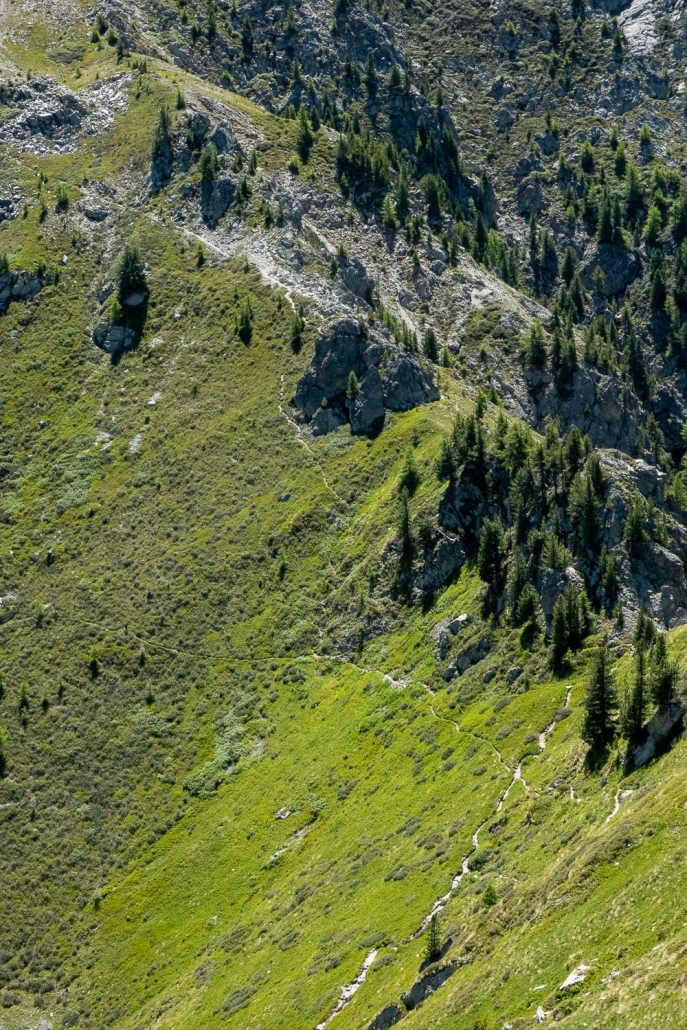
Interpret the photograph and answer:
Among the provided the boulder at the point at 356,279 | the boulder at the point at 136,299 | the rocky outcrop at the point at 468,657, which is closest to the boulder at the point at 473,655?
the rocky outcrop at the point at 468,657

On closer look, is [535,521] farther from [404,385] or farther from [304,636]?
[404,385]

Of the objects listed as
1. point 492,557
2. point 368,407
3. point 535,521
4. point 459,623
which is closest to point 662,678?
point 459,623

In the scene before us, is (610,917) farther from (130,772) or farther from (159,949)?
(130,772)

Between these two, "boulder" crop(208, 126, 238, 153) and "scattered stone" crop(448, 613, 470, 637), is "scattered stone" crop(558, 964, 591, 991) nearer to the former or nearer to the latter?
"scattered stone" crop(448, 613, 470, 637)

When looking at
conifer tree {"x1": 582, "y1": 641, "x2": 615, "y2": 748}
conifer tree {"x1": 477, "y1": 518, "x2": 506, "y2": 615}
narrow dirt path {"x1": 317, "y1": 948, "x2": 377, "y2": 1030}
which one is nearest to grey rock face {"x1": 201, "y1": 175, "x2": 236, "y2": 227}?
conifer tree {"x1": 477, "y1": 518, "x2": 506, "y2": 615}

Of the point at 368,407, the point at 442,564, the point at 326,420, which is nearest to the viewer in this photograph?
the point at 442,564
